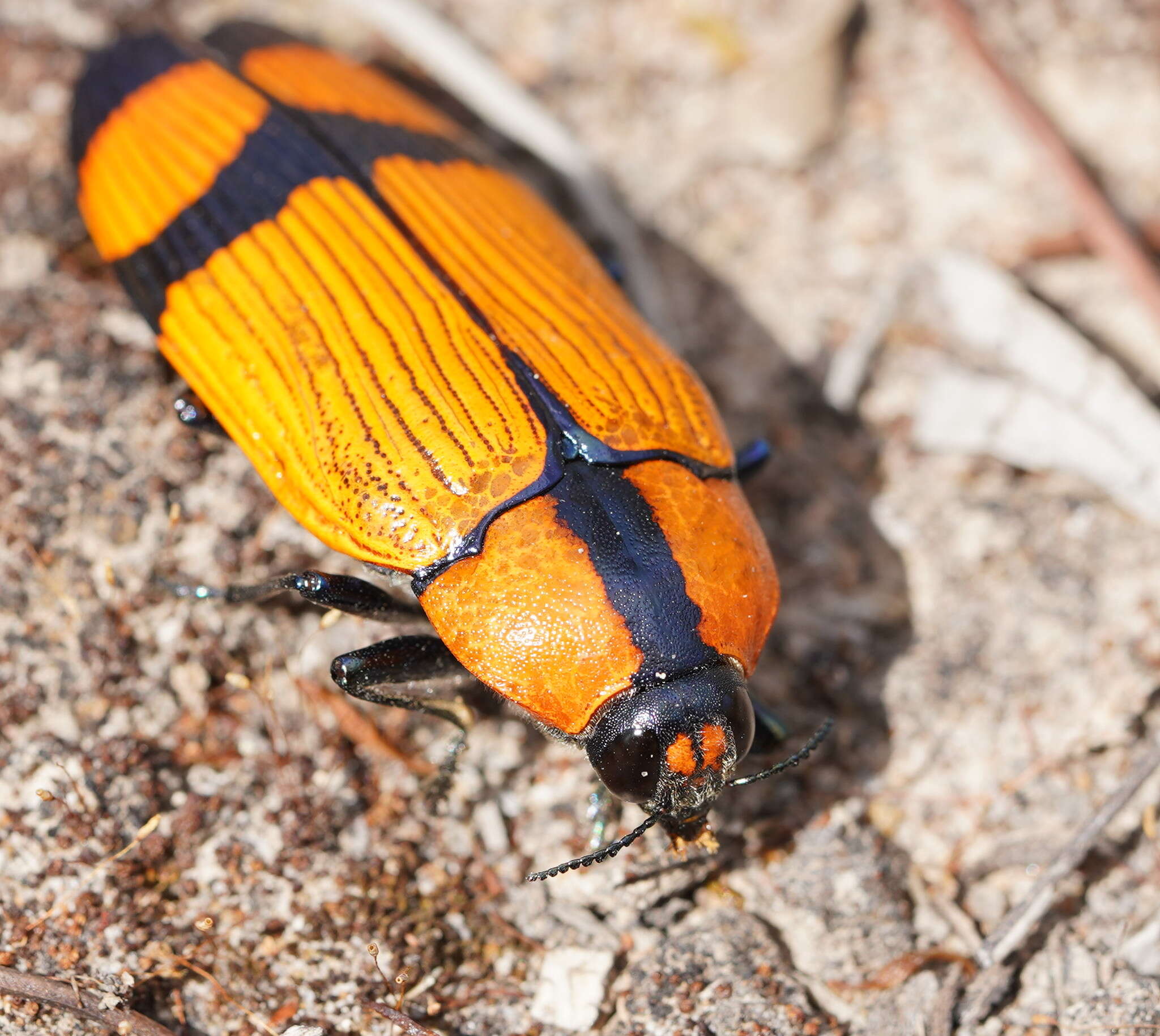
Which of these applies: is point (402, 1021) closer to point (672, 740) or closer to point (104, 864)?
point (104, 864)

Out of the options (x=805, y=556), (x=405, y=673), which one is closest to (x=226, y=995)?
(x=405, y=673)

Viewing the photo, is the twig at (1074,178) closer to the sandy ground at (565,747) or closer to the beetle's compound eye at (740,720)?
the sandy ground at (565,747)

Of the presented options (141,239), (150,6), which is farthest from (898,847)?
(150,6)

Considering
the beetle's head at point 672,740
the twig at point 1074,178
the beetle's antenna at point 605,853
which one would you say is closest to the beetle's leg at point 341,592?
the beetle's head at point 672,740

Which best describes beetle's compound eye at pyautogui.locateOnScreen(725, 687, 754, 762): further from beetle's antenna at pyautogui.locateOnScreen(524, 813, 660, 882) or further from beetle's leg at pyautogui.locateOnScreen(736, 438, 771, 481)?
beetle's leg at pyautogui.locateOnScreen(736, 438, 771, 481)

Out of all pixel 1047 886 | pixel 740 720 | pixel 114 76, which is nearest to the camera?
pixel 740 720

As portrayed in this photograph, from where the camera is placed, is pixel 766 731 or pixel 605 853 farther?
pixel 766 731

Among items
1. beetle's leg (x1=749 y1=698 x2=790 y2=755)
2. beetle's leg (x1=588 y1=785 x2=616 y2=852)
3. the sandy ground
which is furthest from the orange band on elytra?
beetle's leg (x1=749 y1=698 x2=790 y2=755)
